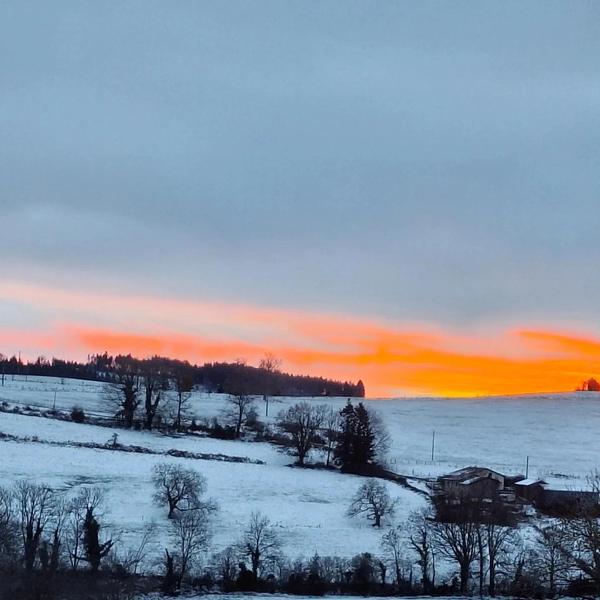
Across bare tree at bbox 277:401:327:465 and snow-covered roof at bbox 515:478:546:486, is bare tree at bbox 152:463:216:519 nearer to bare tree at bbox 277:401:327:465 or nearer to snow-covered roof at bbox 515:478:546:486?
bare tree at bbox 277:401:327:465

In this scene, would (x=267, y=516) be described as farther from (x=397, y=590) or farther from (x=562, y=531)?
(x=562, y=531)

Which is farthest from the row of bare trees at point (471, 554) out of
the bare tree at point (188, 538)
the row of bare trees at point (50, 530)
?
the row of bare trees at point (50, 530)

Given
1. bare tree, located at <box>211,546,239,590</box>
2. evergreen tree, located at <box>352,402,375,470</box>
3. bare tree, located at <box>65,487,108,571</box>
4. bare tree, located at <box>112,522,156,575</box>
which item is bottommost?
bare tree, located at <box>211,546,239,590</box>

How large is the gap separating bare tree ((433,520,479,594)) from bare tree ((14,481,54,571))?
18.3m

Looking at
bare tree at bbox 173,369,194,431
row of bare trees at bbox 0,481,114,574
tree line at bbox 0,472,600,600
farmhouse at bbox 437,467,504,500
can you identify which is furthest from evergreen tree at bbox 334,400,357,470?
row of bare trees at bbox 0,481,114,574

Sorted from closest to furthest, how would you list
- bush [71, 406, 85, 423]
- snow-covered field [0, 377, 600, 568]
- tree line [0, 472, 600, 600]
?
tree line [0, 472, 600, 600]
snow-covered field [0, 377, 600, 568]
bush [71, 406, 85, 423]

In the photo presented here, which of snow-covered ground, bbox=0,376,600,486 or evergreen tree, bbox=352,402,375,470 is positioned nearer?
evergreen tree, bbox=352,402,375,470

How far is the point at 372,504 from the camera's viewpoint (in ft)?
159

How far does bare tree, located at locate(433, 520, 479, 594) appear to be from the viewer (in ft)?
121

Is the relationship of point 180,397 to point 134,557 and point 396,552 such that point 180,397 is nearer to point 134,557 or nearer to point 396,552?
point 396,552

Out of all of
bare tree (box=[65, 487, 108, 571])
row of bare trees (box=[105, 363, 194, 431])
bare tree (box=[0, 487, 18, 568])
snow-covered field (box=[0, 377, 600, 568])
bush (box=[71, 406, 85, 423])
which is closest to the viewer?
bare tree (box=[0, 487, 18, 568])

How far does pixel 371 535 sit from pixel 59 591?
2293 cm

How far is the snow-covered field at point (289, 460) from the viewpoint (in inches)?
1727

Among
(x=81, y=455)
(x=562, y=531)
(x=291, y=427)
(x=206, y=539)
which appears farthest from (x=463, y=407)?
(x=562, y=531)
